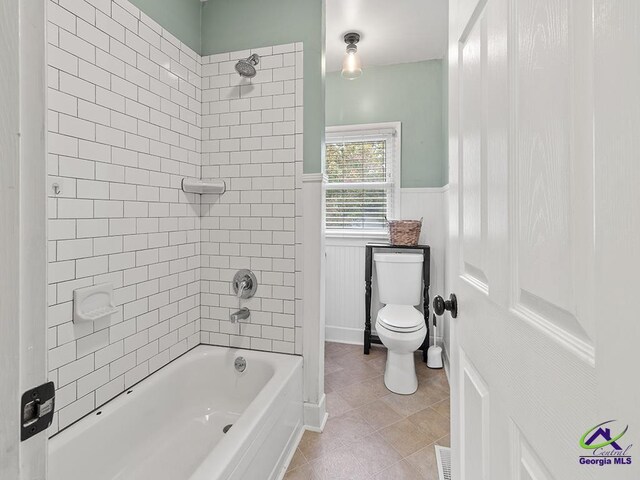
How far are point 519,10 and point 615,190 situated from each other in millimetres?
391

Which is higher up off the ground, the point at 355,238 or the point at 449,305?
the point at 355,238

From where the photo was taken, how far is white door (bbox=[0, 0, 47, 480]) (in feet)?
1.20

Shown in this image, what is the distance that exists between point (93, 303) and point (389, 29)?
8.48ft

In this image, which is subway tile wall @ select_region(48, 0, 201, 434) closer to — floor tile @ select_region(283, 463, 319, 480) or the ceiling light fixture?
floor tile @ select_region(283, 463, 319, 480)

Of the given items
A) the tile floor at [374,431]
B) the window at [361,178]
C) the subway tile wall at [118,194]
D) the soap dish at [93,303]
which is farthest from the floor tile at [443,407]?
the soap dish at [93,303]

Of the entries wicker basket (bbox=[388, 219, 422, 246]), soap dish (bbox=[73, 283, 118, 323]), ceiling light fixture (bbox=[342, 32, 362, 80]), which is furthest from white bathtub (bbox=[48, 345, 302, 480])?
ceiling light fixture (bbox=[342, 32, 362, 80])

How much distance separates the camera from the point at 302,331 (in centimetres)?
187

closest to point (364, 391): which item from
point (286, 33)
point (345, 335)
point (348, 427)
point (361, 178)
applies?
point (348, 427)

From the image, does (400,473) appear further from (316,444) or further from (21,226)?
(21,226)

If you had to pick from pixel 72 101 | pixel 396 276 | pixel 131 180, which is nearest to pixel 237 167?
pixel 131 180

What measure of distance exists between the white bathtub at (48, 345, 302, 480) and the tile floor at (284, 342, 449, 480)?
0.17 metres

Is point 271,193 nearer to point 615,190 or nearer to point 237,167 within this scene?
point 237,167

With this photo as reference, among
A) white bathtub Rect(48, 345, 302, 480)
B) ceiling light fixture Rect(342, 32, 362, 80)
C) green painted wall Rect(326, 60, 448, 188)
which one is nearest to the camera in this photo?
white bathtub Rect(48, 345, 302, 480)

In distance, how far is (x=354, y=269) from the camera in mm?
2955
